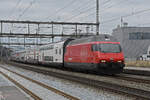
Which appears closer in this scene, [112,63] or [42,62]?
[112,63]

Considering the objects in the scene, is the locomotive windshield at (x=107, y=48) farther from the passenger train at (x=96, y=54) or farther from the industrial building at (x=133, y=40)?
the industrial building at (x=133, y=40)

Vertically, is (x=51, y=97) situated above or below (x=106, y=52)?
below

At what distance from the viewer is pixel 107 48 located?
70.8 feet

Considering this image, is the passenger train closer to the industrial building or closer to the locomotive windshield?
the locomotive windshield

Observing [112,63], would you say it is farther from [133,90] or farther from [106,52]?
[133,90]

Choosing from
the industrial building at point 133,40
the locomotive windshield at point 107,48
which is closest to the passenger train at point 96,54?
the locomotive windshield at point 107,48

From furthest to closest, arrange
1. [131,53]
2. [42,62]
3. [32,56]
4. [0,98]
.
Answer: [131,53] → [32,56] → [42,62] → [0,98]

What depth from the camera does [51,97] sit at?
38.7 feet

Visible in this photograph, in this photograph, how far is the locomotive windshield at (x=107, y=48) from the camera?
21344 millimetres

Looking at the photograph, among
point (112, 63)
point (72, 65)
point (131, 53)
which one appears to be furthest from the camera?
point (131, 53)

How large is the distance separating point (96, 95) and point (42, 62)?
2796cm

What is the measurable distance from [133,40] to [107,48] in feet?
205

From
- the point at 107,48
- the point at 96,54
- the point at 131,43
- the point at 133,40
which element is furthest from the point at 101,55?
the point at 133,40

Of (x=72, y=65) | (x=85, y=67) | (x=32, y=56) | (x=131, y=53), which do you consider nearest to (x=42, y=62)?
(x=32, y=56)
